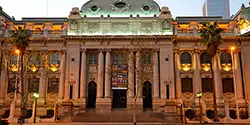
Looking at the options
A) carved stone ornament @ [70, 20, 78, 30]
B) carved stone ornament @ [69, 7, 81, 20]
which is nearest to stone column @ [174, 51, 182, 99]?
carved stone ornament @ [70, 20, 78, 30]

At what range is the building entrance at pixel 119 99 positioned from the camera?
151ft

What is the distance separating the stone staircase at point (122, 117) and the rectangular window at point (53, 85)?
28.1 feet

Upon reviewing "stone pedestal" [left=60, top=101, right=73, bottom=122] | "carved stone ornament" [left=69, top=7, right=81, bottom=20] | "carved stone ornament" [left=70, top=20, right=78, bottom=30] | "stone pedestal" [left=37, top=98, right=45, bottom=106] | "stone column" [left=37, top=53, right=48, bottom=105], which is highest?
"carved stone ornament" [left=69, top=7, right=81, bottom=20]

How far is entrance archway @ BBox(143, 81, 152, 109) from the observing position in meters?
45.5

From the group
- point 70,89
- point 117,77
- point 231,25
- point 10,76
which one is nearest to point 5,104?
point 10,76

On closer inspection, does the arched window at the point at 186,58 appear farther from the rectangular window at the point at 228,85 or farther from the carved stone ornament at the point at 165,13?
the carved stone ornament at the point at 165,13

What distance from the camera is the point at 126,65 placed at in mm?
46156

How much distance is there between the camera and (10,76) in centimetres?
4681

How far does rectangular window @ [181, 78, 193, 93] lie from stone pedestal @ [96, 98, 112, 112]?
13197 mm

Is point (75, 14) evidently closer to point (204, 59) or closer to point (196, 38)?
point (196, 38)

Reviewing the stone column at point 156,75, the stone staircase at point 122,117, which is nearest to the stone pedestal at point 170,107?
the stone staircase at point 122,117

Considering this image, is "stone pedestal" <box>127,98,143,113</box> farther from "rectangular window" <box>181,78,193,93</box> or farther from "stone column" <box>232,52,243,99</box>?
"stone column" <box>232,52,243,99</box>

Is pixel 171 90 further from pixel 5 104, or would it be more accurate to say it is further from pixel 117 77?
pixel 5 104

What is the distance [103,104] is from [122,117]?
243 inches
